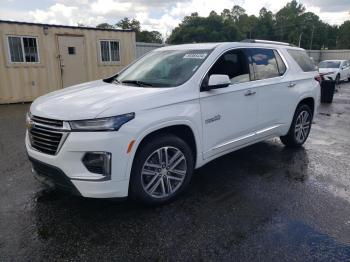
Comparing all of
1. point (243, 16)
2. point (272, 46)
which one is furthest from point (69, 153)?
point (243, 16)

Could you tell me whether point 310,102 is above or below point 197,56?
below

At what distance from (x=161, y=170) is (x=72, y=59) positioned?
35.7 ft

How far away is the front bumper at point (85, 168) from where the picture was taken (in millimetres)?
2828

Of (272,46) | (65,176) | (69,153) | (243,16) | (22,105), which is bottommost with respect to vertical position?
(22,105)

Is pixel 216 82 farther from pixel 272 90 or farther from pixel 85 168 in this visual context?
pixel 85 168

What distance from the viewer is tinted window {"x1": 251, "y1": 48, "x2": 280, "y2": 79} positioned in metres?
4.48

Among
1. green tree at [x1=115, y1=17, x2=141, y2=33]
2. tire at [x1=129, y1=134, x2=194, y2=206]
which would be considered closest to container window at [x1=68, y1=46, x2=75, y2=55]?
tire at [x1=129, y1=134, x2=194, y2=206]

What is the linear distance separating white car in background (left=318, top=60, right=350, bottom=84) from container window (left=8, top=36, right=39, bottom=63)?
15.4 m

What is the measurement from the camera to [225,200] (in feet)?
11.9

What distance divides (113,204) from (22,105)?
9.56 meters

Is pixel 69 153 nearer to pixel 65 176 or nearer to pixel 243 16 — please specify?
pixel 65 176

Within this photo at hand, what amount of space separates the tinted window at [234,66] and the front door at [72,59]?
398 inches

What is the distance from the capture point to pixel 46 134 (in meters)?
3.05

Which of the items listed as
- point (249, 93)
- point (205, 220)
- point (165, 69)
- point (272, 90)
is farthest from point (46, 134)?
point (272, 90)
